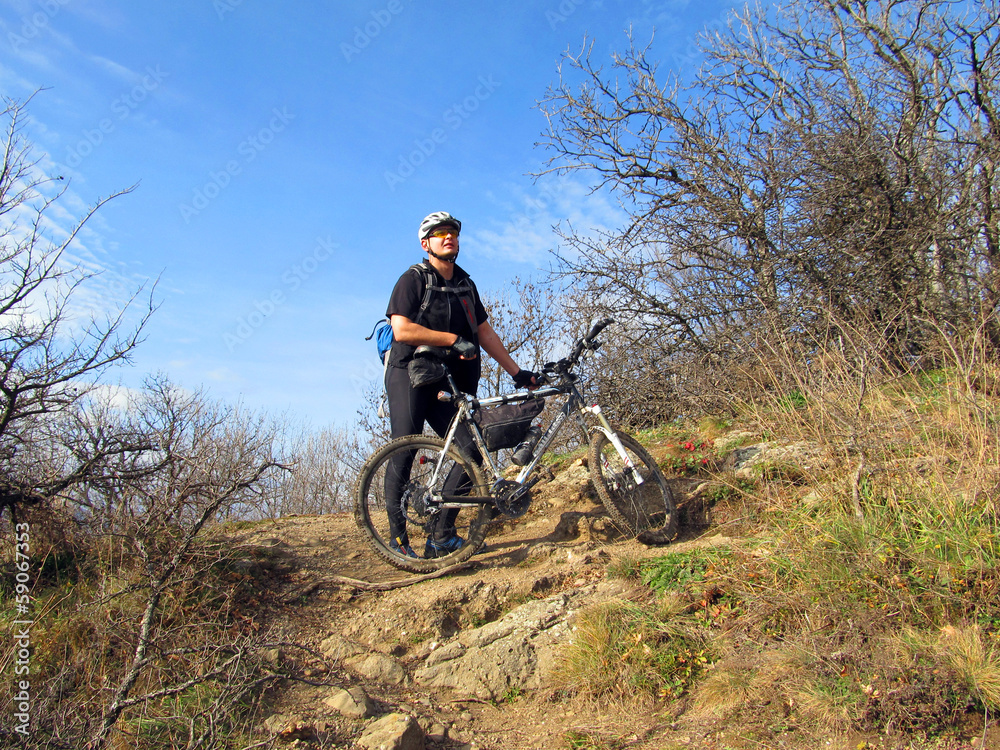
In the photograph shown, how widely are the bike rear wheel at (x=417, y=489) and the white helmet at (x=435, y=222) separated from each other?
1453mm

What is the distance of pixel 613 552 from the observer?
419cm

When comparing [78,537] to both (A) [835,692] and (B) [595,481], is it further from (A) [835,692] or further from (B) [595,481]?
(A) [835,692]

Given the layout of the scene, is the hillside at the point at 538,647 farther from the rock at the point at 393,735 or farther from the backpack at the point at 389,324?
the backpack at the point at 389,324

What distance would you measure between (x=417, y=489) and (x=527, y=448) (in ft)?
2.77

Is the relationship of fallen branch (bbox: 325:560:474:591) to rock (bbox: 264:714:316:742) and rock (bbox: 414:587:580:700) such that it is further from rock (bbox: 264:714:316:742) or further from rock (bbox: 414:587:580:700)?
rock (bbox: 264:714:316:742)

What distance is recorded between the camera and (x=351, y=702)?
299cm

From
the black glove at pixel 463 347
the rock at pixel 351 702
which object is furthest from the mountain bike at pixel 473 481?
the rock at pixel 351 702

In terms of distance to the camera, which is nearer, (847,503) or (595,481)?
(847,503)

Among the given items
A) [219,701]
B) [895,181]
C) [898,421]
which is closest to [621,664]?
[219,701]

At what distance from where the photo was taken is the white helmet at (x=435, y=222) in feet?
14.3

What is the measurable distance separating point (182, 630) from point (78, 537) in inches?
60.7

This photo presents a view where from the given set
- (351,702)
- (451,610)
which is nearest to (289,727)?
(351,702)

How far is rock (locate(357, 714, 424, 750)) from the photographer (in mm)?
2676

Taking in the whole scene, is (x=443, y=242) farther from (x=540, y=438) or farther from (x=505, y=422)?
(x=540, y=438)
